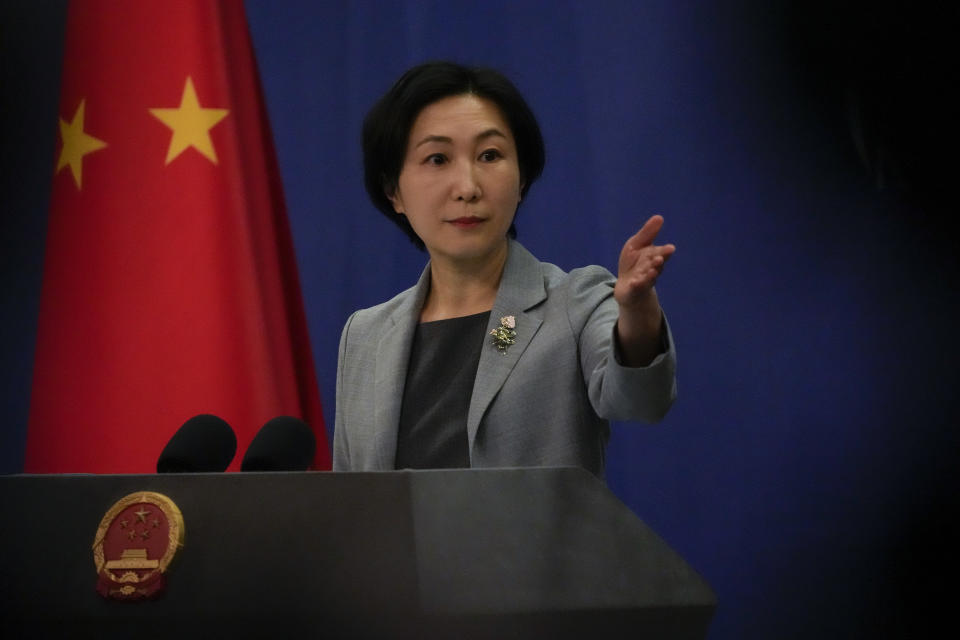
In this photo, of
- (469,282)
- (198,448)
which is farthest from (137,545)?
(469,282)

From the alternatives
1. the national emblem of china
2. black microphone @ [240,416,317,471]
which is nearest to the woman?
black microphone @ [240,416,317,471]

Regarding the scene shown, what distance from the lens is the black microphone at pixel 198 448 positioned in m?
0.91

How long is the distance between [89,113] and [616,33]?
122 cm

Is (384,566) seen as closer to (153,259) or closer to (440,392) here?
(440,392)

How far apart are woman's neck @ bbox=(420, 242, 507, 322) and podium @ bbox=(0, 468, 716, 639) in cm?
66

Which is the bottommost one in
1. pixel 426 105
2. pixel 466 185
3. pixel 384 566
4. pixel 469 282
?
pixel 384 566

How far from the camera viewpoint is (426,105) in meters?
1.35

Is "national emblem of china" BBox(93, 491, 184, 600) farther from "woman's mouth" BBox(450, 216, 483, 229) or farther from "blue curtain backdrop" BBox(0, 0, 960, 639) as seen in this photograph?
"blue curtain backdrop" BBox(0, 0, 960, 639)

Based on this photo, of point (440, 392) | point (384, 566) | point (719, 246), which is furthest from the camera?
point (719, 246)

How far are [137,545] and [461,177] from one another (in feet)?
2.40

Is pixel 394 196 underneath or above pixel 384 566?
above

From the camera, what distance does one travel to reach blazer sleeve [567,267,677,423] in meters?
0.95

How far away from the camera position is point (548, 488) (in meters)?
0.73

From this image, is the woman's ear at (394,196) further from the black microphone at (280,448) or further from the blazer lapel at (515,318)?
the black microphone at (280,448)
